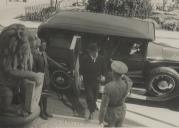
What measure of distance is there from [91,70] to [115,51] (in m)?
0.71

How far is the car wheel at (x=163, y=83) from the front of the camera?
30.5 feet

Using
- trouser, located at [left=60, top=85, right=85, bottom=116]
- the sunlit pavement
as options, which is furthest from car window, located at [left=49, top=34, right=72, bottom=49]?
the sunlit pavement

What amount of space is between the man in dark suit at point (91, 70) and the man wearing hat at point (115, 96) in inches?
92.8

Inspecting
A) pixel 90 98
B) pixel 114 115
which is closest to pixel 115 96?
pixel 114 115

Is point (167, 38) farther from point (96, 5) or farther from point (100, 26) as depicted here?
point (100, 26)

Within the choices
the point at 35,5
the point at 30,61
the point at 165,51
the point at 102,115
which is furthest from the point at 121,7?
the point at 102,115

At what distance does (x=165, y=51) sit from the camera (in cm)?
1009

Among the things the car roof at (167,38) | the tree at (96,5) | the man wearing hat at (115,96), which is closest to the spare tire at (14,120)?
the man wearing hat at (115,96)

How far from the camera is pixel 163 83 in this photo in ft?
30.8

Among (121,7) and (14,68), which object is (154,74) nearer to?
(14,68)

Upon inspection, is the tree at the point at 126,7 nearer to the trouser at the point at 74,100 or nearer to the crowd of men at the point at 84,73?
the trouser at the point at 74,100

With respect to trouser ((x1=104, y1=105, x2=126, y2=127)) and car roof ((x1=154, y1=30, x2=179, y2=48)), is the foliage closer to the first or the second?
car roof ((x1=154, y1=30, x2=179, y2=48))

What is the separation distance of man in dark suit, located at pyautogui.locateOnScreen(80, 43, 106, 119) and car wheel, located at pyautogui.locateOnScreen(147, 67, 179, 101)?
1122mm

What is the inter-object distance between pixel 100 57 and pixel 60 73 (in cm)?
97
